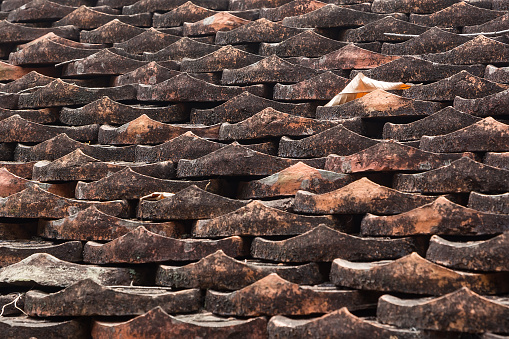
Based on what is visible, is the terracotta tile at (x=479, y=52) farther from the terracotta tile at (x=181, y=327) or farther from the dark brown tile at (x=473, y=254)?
the terracotta tile at (x=181, y=327)

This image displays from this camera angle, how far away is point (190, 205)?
275 cm

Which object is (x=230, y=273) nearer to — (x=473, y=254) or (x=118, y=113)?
(x=473, y=254)

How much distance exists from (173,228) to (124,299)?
0.49 m

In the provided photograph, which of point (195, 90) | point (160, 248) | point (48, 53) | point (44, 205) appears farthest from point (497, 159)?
point (48, 53)

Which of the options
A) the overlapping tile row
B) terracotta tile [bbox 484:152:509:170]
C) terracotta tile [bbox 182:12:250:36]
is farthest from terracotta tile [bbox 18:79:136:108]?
terracotta tile [bbox 484:152:509:170]

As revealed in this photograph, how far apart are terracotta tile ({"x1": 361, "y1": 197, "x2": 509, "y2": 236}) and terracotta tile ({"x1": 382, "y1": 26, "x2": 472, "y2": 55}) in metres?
1.19

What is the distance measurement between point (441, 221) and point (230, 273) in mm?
738

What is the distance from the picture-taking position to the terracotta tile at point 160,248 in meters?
2.56

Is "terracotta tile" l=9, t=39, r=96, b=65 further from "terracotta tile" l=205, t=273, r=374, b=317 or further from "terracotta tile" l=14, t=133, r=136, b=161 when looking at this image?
"terracotta tile" l=205, t=273, r=374, b=317

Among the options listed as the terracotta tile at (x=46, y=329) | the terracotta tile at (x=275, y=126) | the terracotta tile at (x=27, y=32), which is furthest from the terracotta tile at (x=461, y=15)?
the terracotta tile at (x=46, y=329)

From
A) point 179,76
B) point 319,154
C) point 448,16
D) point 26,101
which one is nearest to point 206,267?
point 319,154

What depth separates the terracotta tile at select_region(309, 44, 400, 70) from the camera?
11.2 ft

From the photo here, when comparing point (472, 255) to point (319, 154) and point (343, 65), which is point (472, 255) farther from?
point (343, 65)

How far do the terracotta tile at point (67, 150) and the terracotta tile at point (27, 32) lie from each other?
1.02 meters
